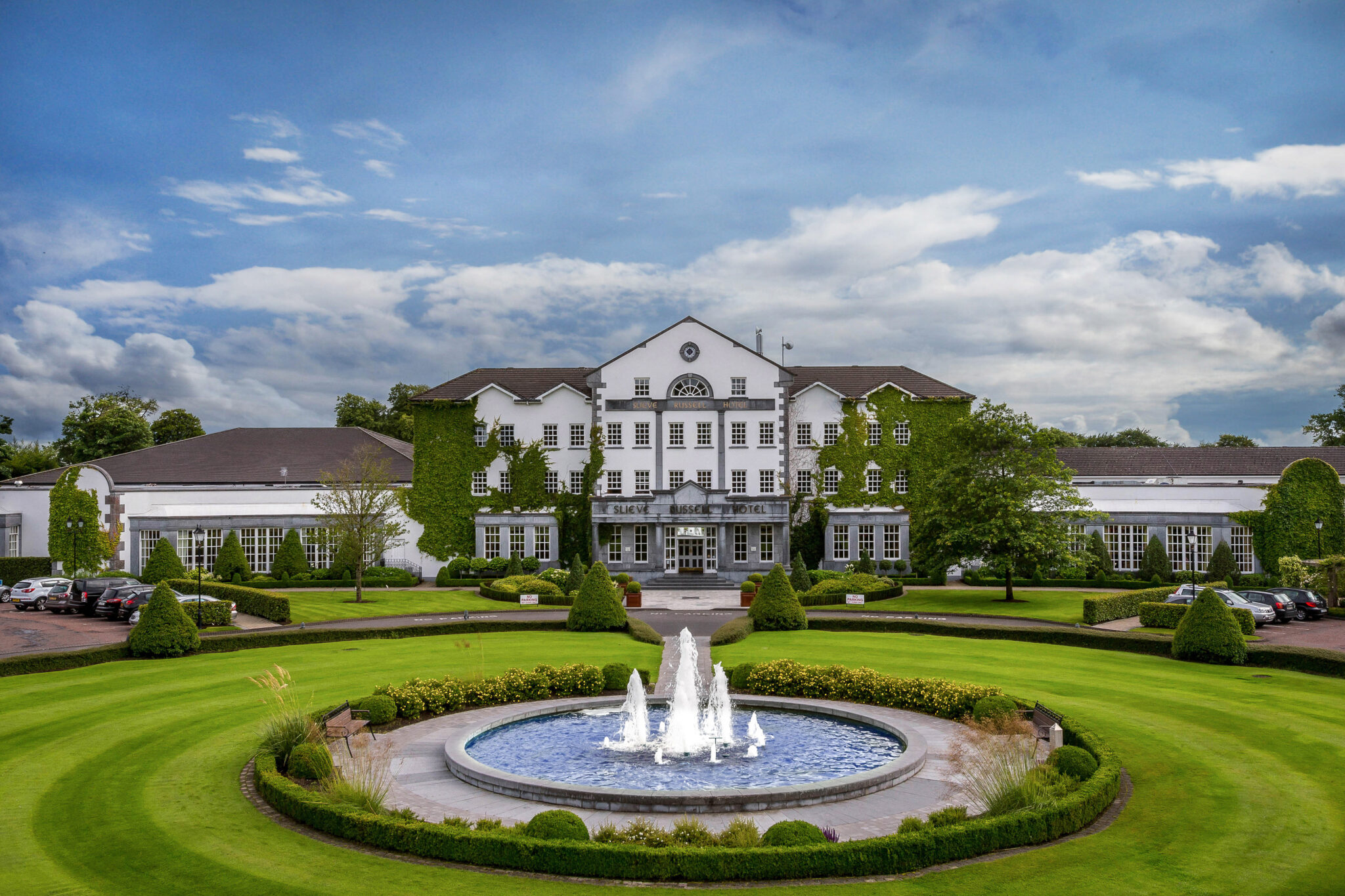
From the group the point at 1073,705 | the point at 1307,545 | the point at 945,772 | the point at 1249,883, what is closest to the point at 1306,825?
the point at 1249,883

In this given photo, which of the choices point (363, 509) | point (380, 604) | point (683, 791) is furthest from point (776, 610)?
point (363, 509)

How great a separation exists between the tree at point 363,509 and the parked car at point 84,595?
33.3 feet

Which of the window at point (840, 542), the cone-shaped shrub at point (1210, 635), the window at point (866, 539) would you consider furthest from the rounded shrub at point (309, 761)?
the window at point (866, 539)

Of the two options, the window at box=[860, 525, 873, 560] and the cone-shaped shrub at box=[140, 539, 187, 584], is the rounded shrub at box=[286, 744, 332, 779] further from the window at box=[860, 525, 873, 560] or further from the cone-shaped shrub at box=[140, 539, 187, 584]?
the window at box=[860, 525, 873, 560]

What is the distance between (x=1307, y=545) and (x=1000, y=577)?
17.8 meters

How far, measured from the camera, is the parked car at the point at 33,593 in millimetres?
45000

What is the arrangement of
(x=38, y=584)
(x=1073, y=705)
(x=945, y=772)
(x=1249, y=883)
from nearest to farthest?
Answer: 1. (x=1249, y=883)
2. (x=945, y=772)
3. (x=1073, y=705)
4. (x=38, y=584)

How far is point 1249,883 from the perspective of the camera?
11305 mm

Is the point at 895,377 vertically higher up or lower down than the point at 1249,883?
higher up

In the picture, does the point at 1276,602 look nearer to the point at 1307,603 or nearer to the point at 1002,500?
the point at 1307,603

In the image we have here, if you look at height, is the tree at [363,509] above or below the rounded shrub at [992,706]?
above

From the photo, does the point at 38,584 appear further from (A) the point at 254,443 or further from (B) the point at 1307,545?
(B) the point at 1307,545

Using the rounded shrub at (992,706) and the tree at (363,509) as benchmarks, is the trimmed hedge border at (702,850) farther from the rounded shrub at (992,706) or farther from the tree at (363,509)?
the tree at (363,509)

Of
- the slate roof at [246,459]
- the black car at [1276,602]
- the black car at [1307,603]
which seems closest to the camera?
the black car at [1276,602]
